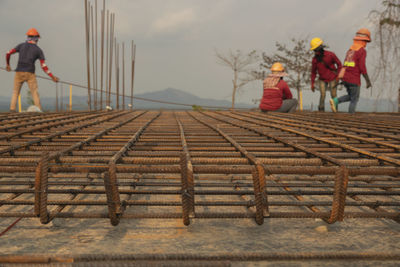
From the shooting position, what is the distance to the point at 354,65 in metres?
6.99

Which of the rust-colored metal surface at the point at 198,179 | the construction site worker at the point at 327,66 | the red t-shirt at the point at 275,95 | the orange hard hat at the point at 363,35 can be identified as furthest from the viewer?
the construction site worker at the point at 327,66

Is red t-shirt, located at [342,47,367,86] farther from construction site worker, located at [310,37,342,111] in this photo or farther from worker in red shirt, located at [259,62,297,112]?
worker in red shirt, located at [259,62,297,112]

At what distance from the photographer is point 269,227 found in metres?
1.60

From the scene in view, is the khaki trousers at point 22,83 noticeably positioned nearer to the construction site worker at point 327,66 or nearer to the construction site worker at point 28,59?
the construction site worker at point 28,59

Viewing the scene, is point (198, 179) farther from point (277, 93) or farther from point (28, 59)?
point (28, 59)

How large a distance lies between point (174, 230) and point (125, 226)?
25 cm

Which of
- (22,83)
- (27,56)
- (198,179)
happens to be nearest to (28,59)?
(27,56)

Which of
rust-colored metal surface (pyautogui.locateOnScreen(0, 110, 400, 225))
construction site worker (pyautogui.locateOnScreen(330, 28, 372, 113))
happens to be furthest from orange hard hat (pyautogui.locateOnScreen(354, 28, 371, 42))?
rust-colored metal surface (pyautogui.locateOnScreen(0, 110, 400, 225))

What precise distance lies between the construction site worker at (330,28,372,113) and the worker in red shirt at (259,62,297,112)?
122 centimetres

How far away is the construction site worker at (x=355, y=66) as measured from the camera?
691 cm

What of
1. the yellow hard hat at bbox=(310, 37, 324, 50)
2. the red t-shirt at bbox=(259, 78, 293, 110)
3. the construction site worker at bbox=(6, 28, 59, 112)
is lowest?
the red t-shirt at bbox=(259, 78, 293, 110)

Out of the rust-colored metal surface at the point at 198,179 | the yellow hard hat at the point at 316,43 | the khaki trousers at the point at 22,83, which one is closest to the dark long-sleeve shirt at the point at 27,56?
the khaki trousers at the point at 22,83

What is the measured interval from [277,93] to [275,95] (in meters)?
0.08

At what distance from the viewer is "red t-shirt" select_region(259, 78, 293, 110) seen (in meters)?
7.18
